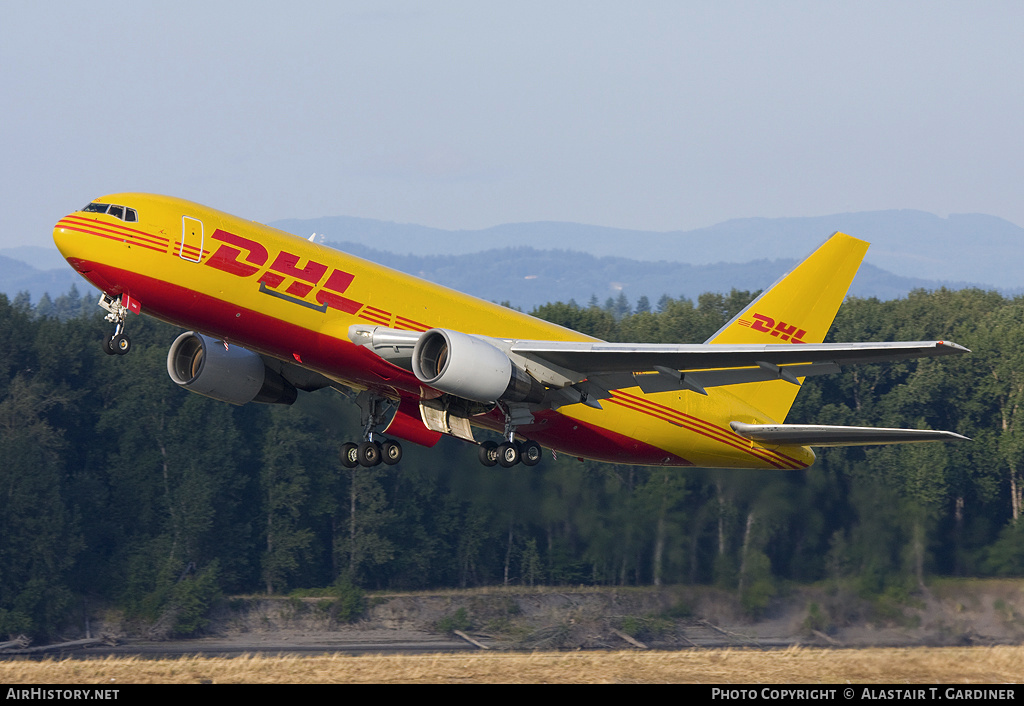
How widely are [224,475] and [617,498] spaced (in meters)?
30.4

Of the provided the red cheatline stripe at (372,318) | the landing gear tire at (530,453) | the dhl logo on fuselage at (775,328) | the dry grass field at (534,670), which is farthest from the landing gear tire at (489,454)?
the dhl logo on fuselage at (775,328)

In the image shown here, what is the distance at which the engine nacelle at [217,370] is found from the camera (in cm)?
3080

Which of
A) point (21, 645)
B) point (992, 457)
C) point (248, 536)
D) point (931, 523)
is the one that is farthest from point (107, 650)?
point (992, 457)

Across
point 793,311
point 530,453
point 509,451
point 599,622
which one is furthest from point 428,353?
point 599,622

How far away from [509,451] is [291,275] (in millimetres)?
6737

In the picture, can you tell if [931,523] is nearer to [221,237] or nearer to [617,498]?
[617,498]

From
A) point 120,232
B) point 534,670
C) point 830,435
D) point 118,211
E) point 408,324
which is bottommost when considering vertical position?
point 534,670

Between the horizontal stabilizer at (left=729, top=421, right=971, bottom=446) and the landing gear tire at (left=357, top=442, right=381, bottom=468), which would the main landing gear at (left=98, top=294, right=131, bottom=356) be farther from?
the horizontal stabilizer at (left=729, top=421, right=971, bottom=446)

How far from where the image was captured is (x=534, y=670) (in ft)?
98.5

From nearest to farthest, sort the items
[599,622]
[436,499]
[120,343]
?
[120,343]
[599,622]
[436,499]

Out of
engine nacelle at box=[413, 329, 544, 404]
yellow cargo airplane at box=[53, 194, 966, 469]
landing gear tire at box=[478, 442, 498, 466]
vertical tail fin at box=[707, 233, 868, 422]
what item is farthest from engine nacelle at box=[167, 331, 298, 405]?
vertical tail fin at box=[707, 233, 868, 422]

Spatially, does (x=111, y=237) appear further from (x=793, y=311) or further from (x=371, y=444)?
(x=793, y=311)

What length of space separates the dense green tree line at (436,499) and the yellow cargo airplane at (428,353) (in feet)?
44.6

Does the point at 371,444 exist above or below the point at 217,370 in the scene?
below
